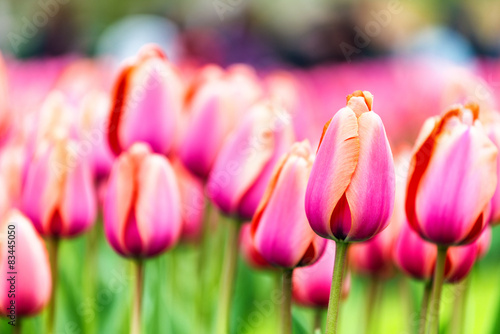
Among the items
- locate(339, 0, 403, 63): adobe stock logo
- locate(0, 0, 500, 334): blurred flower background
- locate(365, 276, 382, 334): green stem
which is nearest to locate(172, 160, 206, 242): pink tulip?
locate(0, 0, 500, 334): blurred flower background

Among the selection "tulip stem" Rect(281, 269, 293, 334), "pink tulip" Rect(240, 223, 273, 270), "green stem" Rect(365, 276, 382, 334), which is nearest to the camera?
"tulip stem" Rect(281, 269, 293, 334)

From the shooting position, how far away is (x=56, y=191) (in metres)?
0.94

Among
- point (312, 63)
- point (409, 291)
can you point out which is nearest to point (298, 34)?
point (312, 63)

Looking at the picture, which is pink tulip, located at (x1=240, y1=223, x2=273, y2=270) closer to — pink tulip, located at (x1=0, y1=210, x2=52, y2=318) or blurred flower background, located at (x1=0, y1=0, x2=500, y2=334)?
blurred flower background, located at (x1=0, y1=0, x2=500, y2=334)

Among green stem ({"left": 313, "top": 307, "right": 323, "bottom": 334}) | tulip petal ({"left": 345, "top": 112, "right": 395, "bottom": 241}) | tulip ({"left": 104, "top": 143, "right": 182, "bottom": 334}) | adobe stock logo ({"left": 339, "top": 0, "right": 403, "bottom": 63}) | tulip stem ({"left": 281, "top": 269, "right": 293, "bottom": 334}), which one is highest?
adobe stock logo ({"left": 339, "top": 0, "right": 403, "bottom": 63})

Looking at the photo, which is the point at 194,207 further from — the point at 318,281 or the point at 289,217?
the point at 289,217

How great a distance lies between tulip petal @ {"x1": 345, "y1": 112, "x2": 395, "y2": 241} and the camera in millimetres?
668

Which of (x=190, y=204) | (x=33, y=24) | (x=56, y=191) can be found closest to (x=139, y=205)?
(x=56, y=191)

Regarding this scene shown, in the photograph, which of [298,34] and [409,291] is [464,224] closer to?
[409,291]

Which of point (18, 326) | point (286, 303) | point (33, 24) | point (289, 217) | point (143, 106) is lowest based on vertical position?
point (18, 326)

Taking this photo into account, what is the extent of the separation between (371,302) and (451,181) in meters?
0.39

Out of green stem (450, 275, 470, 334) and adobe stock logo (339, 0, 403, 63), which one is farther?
adobe stock logo (339, 0, 403, 63)

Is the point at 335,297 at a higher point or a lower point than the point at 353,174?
lower

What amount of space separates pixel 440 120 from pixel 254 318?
0.61 meters
